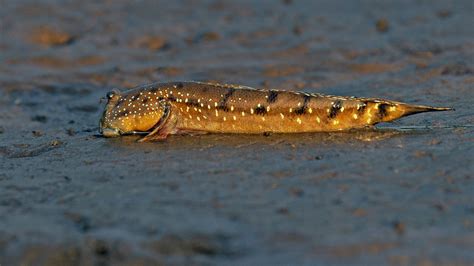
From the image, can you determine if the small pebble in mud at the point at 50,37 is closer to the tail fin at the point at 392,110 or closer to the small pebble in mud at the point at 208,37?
the small pebble in mud at the point at 208,37

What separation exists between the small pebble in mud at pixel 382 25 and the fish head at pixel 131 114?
13.3 ft

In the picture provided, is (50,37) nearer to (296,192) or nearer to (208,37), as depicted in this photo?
(208,37)

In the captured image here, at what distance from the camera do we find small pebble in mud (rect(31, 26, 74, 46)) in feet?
28.1

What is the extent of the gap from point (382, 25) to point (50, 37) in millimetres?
4008

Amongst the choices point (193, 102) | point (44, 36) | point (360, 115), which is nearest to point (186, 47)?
point (44, 36)

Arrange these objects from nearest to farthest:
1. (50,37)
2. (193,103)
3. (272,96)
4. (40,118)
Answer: (272,96), (193,103), (40,118), (50,37)

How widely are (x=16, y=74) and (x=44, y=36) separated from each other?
108cm

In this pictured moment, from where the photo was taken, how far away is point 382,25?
8508mm

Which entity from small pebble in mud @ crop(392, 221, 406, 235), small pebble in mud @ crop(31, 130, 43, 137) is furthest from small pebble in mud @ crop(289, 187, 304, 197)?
small pebble in mud @ crop(31, 130, 43, 137)

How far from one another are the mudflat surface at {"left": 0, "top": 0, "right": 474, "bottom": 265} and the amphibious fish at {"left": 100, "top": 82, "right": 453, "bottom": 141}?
0.12 metres

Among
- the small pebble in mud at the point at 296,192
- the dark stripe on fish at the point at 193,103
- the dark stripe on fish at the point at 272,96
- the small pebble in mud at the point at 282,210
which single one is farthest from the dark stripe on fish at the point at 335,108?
the small pebble in mud at the point at 282,210

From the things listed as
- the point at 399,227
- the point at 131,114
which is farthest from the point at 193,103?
the point at 399,227

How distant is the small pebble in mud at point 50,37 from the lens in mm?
8570

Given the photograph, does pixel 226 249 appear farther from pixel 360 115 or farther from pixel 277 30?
pixel 277 30
